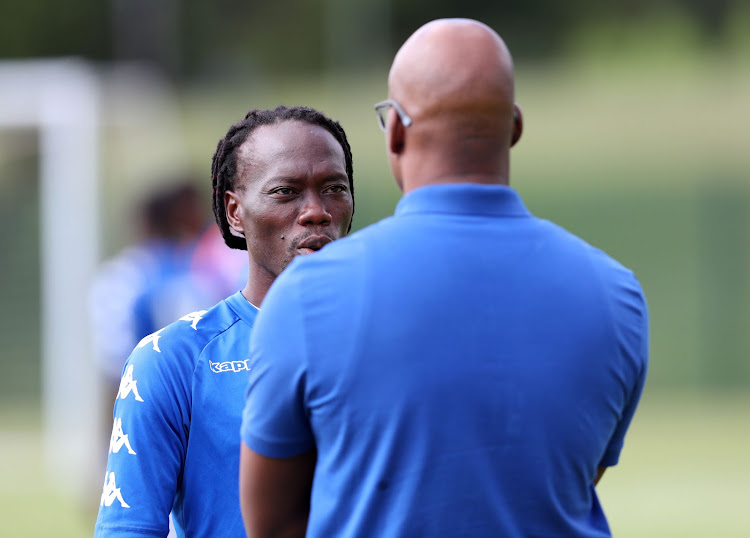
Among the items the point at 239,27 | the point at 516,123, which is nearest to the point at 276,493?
the point at 516,123

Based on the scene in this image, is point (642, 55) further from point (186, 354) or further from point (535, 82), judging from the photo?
point (186, 354)

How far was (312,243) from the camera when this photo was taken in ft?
8.75

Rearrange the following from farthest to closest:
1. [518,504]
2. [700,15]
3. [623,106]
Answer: [700,15], [623,106], [518,504]

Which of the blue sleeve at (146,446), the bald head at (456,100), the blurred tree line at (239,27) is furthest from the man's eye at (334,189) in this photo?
the blurred tree line at (239,27)

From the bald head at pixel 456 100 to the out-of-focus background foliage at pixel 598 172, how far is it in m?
7.10

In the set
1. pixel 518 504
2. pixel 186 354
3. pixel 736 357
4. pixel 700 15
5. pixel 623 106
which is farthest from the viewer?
pixel 700 15

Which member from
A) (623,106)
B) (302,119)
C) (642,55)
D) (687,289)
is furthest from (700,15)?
(302,119)

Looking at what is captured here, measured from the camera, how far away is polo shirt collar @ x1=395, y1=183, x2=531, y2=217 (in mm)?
2029

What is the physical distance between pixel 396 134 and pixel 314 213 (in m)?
0.59

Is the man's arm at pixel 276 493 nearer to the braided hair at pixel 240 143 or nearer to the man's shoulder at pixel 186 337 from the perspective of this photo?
the man's shoulder at pixel 186 337

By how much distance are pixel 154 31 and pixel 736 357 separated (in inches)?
562

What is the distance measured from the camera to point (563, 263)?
202 centimetres

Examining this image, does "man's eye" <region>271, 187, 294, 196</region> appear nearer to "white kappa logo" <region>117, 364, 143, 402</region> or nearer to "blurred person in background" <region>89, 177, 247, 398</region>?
"white kappa logo" <region>117, 364, 143, 402</region>

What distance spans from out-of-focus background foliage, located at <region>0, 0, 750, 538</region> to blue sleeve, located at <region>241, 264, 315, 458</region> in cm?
710
